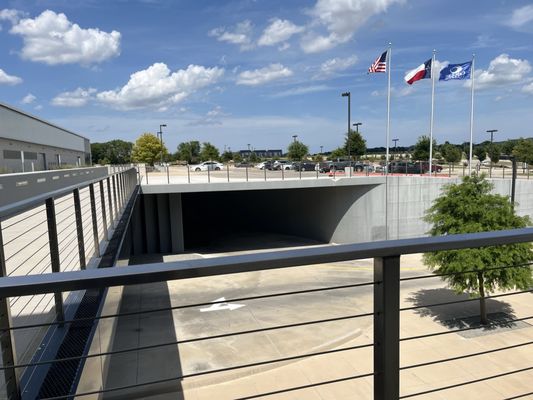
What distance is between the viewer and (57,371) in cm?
244

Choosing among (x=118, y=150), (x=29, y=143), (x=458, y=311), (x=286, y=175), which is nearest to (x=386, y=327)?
(x=458, y=311)

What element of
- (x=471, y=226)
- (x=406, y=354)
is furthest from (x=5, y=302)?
(x=471, y=226)

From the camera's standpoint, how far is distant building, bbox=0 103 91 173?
3412cm

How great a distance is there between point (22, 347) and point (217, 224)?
121 ft

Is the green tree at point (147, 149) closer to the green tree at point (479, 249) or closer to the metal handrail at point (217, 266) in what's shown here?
the green tree at point (479, 249)

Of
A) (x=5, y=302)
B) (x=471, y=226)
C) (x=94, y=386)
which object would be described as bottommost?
(x=471, y=226)

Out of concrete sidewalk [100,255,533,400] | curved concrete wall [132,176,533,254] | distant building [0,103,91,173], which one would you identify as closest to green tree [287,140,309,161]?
distant building [0,103,91,173]

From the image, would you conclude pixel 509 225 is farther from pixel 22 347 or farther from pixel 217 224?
pixel 217 224

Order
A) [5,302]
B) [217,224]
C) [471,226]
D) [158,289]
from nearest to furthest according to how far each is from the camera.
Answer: [5,302]
[471,226]
[158,289]
[217,224]

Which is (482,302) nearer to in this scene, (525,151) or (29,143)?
(29,143)

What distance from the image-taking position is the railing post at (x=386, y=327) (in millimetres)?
1767

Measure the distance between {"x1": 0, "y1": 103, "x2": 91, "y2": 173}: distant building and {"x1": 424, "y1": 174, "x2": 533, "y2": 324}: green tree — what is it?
72.1 ft

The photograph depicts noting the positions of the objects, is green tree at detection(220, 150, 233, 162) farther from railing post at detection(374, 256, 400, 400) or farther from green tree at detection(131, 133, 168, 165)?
railing post at detection(374, 256, 400, 400)

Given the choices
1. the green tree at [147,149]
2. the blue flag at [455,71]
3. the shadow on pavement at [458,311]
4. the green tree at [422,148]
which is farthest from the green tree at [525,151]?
the green tree at [147,149]
